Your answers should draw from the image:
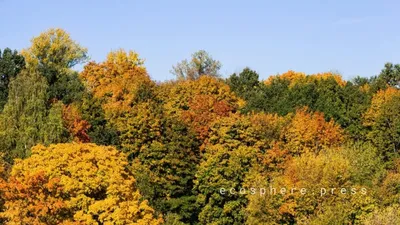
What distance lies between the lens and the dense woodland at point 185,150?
49.5 meters

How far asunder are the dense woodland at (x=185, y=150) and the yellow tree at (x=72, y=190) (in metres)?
0.08

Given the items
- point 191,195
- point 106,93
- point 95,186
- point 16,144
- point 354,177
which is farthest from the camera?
point 106,93

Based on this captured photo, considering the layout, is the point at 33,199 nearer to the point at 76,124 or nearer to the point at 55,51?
the point at 76,124

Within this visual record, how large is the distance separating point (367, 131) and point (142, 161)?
1125 inches

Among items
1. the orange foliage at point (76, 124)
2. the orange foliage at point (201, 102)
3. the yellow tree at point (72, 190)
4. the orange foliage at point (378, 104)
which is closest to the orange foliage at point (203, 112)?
the orange foliage at point (201, 102)

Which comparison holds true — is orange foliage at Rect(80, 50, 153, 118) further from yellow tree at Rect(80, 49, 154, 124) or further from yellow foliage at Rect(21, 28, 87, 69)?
yellow foliage at Rect(21, 28, 87, 69)

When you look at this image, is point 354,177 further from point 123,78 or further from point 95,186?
point 123,78

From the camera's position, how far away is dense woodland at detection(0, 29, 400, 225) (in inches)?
1949

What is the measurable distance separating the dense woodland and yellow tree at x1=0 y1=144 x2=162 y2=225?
0.25 feet

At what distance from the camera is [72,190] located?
4862 centimetres

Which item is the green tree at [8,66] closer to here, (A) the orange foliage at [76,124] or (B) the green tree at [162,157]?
(A) the orange foliage at [76,124]

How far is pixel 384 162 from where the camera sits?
8175 cm

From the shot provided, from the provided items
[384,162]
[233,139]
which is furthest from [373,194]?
[384,162]

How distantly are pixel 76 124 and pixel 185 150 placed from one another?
10133 millimetres
